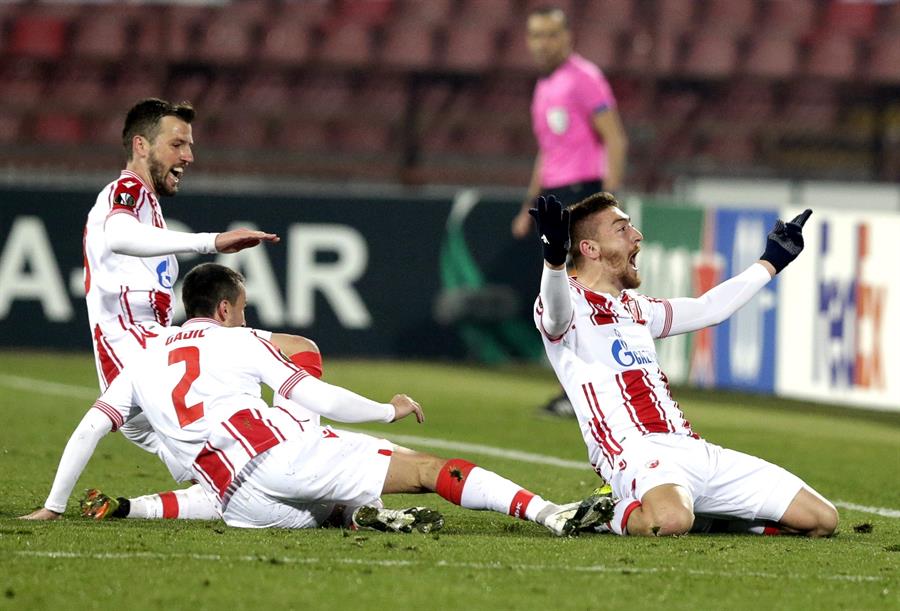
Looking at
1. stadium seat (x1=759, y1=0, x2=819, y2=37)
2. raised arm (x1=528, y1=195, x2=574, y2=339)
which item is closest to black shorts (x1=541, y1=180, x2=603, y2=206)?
raised arm (x1=528, y1=195, x2=574, y2=339)

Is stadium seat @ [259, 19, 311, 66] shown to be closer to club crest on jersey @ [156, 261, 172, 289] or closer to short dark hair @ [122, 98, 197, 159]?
short dark hair @ [122, 98, 197, 159]

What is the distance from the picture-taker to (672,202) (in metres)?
12.9

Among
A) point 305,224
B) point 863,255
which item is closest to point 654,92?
point 305,224

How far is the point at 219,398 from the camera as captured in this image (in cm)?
557

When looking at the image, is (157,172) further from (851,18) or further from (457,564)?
(851,18)

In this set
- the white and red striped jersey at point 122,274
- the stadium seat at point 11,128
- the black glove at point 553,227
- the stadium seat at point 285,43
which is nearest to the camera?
the black glove at point 553,227

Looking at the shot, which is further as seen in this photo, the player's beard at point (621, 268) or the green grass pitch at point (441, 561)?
the player's beard at point (621, 268)

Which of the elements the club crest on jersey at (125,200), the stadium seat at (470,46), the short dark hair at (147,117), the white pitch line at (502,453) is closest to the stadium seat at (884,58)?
the stadium seat at (470,46)

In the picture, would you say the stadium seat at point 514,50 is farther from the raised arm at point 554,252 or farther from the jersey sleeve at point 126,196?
the raised arm at point 554,252

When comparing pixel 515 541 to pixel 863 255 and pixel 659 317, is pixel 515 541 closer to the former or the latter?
pixel 659 317

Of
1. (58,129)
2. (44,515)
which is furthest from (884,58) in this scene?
(44,515)

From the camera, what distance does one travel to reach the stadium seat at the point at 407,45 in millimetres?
16953

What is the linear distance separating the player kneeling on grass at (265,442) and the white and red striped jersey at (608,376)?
16.7 inches

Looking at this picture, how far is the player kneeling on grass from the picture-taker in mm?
5500
